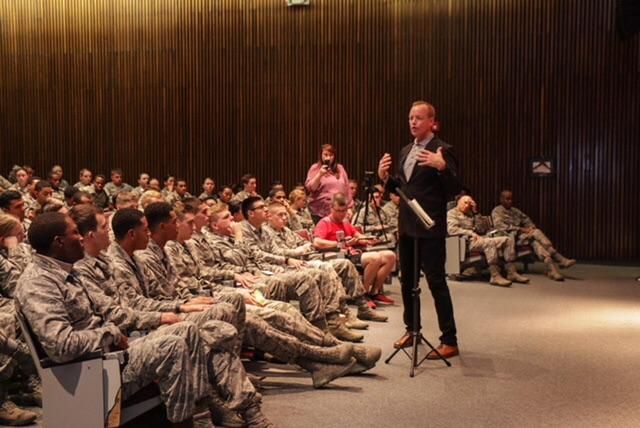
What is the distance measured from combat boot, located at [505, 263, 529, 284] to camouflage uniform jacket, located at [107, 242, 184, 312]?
5.63m

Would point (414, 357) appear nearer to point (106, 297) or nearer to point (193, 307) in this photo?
point (193, 307)

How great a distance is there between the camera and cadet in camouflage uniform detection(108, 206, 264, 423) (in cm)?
337

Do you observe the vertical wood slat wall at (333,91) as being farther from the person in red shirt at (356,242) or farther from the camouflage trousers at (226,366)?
the camouflage trousers at (226,366)

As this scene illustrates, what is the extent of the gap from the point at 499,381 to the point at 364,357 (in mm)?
806

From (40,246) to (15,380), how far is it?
145 centimetres

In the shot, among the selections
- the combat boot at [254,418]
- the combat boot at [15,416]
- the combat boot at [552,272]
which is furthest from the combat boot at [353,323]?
the combat boot at [552,272]

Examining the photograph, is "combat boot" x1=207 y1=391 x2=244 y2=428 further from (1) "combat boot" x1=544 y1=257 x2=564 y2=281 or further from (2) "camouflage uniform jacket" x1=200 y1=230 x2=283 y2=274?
(1) "combat boot" x1=544 y1=257 x2=564 y2=281

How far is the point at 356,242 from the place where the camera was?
6.88m

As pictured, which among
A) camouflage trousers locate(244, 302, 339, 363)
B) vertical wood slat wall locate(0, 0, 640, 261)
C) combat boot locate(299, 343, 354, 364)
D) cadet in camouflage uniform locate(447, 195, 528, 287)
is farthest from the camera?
vertical wood slat wall locate(0, 0, 640, 261)

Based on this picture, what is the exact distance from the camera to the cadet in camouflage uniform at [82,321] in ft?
9.34

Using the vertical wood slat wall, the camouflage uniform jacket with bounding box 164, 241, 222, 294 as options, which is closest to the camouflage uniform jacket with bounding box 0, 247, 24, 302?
the camouflage uniform jacket with bounding box 164, 241, 222, 294

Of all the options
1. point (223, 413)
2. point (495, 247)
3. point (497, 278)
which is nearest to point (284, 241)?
point (223, 413)

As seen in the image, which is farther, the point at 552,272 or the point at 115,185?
the point at 115,185

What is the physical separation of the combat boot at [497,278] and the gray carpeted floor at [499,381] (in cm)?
152
